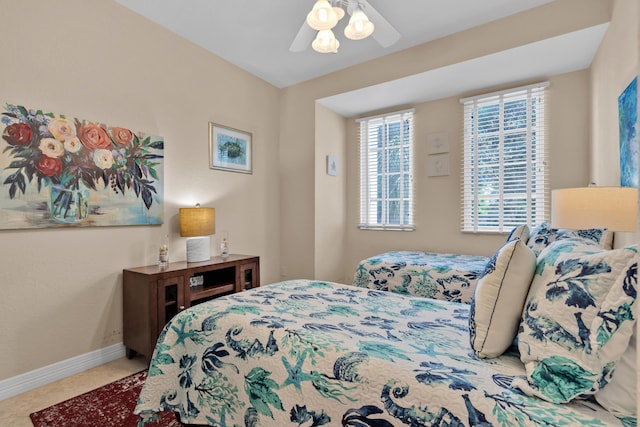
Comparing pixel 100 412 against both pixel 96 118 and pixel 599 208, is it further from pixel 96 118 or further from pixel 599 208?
pixel 599 208

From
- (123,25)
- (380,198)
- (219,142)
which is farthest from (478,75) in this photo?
(123,25)

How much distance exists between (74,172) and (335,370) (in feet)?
7.62

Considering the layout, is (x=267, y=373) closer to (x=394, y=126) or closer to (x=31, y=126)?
(x=31, y=126)

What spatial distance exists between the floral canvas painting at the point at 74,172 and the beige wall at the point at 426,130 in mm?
1732

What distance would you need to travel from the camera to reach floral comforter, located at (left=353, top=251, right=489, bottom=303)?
106 inches

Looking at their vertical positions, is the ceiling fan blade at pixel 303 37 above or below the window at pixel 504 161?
above

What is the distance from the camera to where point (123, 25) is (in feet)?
8.44

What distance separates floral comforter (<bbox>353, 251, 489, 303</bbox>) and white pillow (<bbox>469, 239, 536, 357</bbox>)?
1.62 m

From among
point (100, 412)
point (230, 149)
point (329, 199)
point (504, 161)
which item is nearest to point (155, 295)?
point (100, 412)

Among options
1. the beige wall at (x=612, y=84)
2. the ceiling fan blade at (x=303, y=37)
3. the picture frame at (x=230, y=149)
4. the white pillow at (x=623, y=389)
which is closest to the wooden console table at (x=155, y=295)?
the picture frame at (x=230, y=149)

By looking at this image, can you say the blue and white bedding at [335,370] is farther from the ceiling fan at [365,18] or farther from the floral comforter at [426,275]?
the ceiling fan at [365,18]

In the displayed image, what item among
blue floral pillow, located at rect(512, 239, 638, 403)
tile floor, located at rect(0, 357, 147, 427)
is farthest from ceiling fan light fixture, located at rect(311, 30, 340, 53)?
tile floor, located at rect(0, 357, 147, 427)

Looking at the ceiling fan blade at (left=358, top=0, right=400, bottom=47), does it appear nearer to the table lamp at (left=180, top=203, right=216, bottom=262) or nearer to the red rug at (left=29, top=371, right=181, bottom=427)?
the table lamp at (left=180, top=203, right=216, bottom=262)

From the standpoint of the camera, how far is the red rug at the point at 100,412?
169 centimetres
